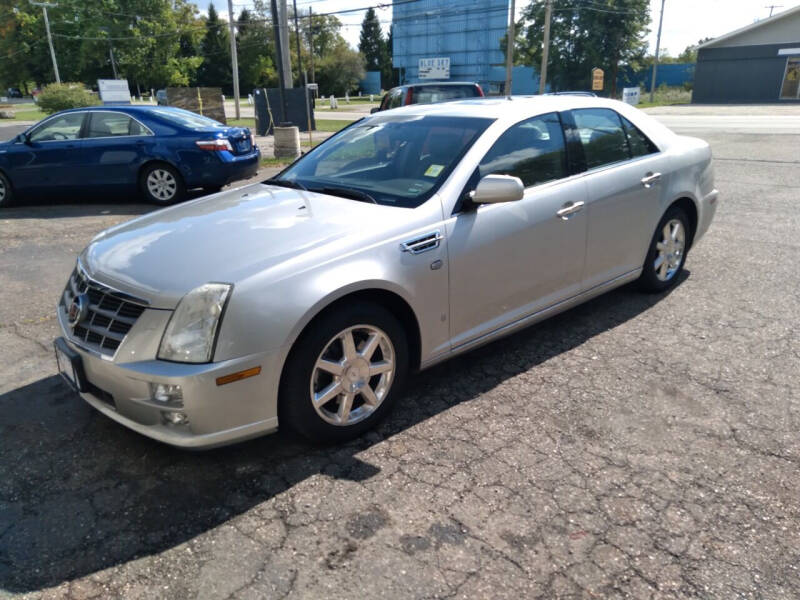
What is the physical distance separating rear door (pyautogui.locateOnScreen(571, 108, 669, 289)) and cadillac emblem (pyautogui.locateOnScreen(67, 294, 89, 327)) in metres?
3.00

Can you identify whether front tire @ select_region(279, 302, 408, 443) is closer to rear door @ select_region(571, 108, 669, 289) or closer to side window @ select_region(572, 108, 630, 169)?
rear door @ select_region(571, 108, 669, 289)

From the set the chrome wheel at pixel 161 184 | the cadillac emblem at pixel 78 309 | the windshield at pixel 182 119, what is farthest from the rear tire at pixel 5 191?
the cadillac emblem at pixel 78 309

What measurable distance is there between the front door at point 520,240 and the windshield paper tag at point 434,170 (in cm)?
23

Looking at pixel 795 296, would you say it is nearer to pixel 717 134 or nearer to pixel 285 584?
pixel 285 584

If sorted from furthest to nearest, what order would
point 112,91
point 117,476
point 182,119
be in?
1. point 112,91
2. point 182,119
3. point 117,476

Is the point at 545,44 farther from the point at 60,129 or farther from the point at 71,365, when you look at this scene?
the point at 71,365

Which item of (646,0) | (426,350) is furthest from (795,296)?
(646,0)

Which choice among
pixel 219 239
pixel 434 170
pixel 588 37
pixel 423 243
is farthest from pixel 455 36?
pixel 219 239

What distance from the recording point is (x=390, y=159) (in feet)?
12.8

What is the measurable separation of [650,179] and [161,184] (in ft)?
24.2

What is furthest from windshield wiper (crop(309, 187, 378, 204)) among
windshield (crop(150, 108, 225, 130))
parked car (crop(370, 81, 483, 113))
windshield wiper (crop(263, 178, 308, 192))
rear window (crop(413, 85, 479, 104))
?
rear window (crop(413, 85, 479, 104))

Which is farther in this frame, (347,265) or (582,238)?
(582,238)

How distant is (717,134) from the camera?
61.5ft

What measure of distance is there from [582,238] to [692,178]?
1597 millimetres
